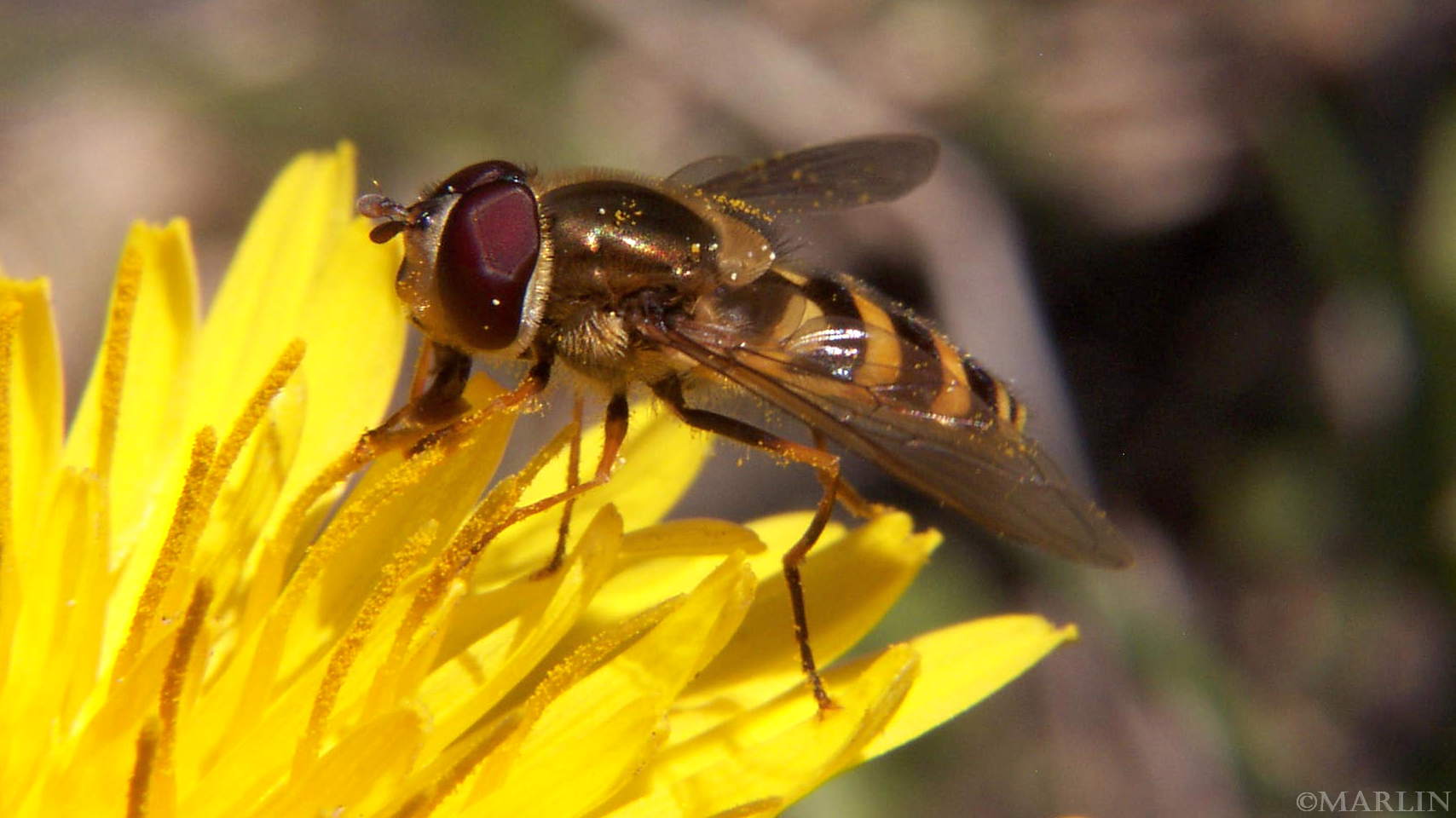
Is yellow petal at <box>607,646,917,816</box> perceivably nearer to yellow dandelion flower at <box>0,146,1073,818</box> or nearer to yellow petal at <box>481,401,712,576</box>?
yellow dandelion flower at <box>0,146,1073,818</box>

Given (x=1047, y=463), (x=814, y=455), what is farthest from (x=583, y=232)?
(x=1047, y=463)

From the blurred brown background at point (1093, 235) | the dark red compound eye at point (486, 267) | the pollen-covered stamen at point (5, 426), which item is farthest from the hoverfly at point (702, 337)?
the blurred brown background at point (1093, 235)

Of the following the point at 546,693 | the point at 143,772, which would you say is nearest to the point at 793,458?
the point at 546,693

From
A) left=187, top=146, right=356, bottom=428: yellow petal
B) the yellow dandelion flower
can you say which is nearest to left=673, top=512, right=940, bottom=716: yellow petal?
the yellow dandelion flower

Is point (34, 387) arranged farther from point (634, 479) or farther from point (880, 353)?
point (880, 353)

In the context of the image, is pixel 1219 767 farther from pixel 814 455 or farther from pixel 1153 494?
pixel 814 455

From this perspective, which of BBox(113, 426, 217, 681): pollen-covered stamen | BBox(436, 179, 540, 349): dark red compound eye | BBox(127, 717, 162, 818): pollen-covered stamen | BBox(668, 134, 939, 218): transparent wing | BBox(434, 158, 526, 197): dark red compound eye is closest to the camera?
BBox(127, 717, 162, 818): pollen-covered stamen

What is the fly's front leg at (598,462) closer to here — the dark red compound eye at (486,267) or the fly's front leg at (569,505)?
the fly's front leg at (569,505)
